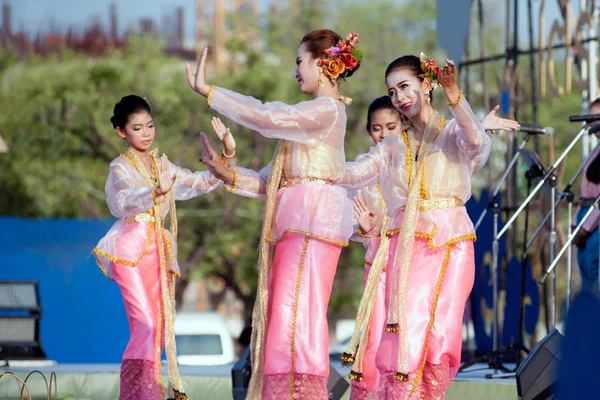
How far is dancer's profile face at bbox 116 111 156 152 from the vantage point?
16.7 feet

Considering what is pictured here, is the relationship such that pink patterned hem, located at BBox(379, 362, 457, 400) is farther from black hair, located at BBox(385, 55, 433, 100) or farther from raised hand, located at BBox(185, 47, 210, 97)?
raised hand, located at BBox(185, 47, 210, 97)

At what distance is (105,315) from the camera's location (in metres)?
8.29

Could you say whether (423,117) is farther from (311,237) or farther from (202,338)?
(202,338)

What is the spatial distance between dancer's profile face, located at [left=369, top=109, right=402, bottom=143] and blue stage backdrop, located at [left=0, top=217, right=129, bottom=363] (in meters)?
3.65

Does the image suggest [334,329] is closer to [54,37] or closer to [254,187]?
[54,37]

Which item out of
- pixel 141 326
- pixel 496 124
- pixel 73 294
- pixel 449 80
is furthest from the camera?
pixel 73 294

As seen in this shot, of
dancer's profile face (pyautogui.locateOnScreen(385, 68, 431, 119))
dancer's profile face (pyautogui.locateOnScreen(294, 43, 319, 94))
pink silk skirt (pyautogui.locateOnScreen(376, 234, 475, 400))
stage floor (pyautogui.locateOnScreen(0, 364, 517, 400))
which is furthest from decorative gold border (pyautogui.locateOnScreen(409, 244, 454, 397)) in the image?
stage floor (pyautogui.locateOnScreen(0, 364, 517, 400))

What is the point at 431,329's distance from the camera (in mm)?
3873


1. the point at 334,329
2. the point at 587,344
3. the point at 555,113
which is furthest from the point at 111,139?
the point at 587,344

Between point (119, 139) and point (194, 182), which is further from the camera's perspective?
point (119, 139)

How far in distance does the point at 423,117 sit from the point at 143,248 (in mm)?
1550

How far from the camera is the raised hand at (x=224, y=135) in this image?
4166 millimetres

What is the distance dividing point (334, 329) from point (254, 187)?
60.0 ft

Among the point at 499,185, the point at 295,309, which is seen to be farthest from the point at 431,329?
the point at 499,185
